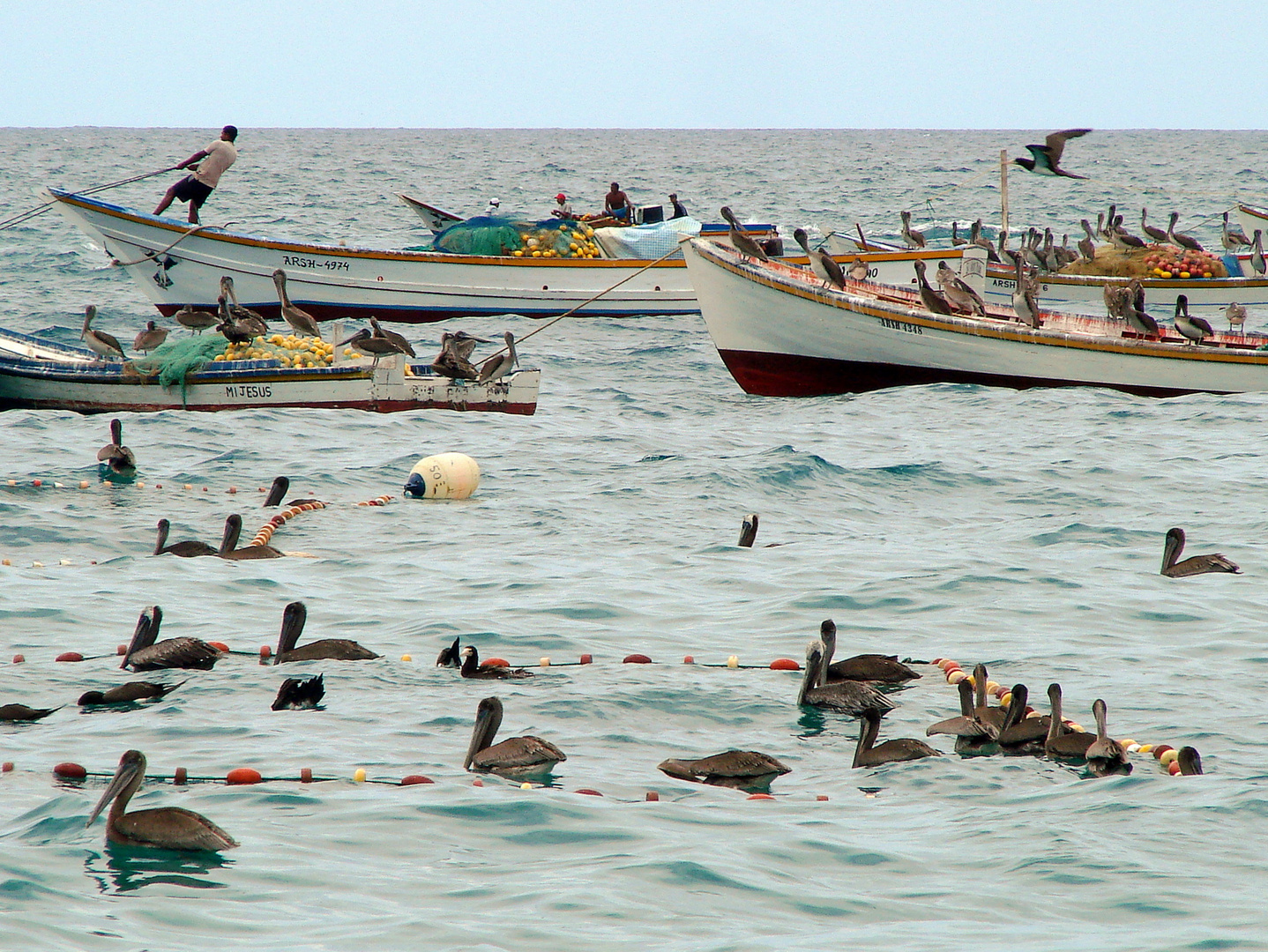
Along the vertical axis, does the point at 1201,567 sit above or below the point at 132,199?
below

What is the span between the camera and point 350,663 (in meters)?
9.01

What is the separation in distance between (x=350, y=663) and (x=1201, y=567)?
650cm

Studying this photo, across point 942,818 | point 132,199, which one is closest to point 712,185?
point 132,199

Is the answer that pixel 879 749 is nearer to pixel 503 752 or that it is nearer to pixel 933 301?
pixel 503 752

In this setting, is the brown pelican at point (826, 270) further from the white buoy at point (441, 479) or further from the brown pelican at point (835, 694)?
A: the brown pelican at point (835, 694)

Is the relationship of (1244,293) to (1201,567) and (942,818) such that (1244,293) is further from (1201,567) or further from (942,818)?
(942,818)

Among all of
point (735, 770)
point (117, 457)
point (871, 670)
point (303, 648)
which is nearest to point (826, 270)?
point (117, 457)

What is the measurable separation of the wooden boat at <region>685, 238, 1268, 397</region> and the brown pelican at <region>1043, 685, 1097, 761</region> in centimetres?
1176

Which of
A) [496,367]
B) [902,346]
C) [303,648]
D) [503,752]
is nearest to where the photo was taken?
[503,752]

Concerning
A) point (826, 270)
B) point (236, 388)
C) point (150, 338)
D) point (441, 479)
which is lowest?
point (441, 479)

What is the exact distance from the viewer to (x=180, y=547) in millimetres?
11562

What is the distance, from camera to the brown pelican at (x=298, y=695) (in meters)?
8.16

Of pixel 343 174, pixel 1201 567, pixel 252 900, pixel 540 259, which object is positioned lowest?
pixel 252 900

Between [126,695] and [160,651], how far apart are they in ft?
1.84
